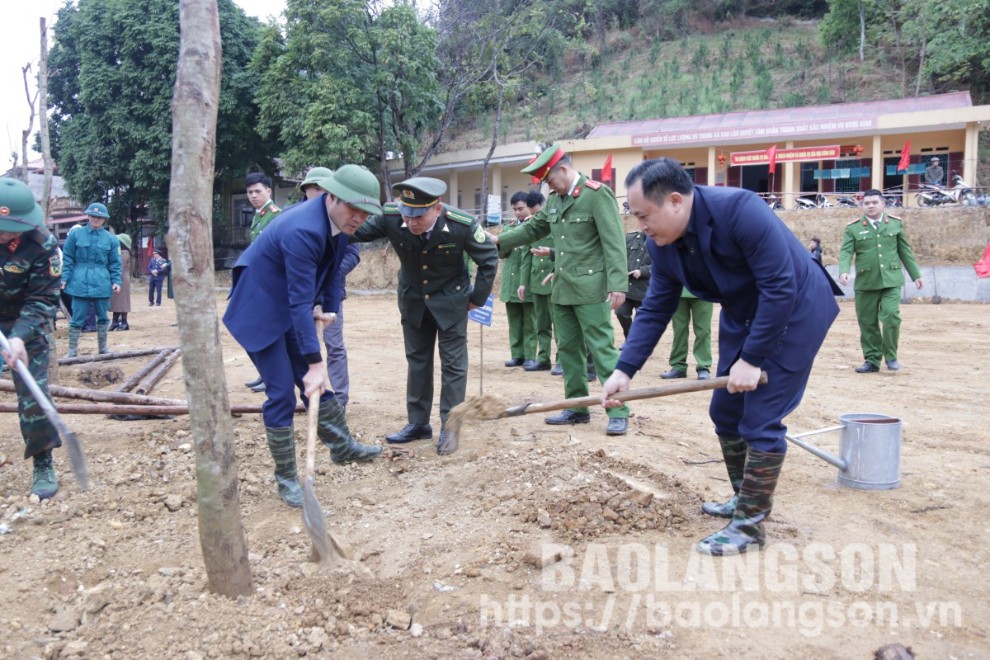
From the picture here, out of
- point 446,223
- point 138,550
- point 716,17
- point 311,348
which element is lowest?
point 138,550

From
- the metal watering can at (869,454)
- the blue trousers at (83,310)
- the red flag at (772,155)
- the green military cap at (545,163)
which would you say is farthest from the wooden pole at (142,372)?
the red flag at (772,155)

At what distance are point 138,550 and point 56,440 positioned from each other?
112 cm

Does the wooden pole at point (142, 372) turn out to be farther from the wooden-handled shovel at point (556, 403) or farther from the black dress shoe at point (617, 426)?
the black dress shoe at point (617, 426)

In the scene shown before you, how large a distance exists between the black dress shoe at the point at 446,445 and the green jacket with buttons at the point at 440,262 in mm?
702

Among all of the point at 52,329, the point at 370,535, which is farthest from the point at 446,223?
the point at 52,329

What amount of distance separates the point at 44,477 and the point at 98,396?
112 cm

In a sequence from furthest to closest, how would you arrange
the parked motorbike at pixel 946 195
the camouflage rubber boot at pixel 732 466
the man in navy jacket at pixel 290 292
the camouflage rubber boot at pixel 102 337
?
the parked motorbike at pixel 946 195 → the camouflage rubber boot at pixel 102 337 → the man in navy jacket at pixel 290 292 → the camouflage rubber boot at pixel 732 466

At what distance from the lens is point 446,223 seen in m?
4.97

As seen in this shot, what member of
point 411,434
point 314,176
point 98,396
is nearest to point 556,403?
point 411,434

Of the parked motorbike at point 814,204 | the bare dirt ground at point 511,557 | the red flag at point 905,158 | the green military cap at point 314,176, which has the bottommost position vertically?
the bare dirt ground at point 511,557

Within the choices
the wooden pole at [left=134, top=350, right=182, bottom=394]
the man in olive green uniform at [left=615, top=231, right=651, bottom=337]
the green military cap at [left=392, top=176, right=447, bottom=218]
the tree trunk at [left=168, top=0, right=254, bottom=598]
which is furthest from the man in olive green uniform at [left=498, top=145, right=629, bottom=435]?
the wooden pole at [left=134, top=350, right=182, bottom=394]

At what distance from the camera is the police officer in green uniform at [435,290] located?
499 cm

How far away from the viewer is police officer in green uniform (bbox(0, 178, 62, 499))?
14.1 ft

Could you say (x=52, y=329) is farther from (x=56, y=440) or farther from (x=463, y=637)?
(x=463, y=637)
